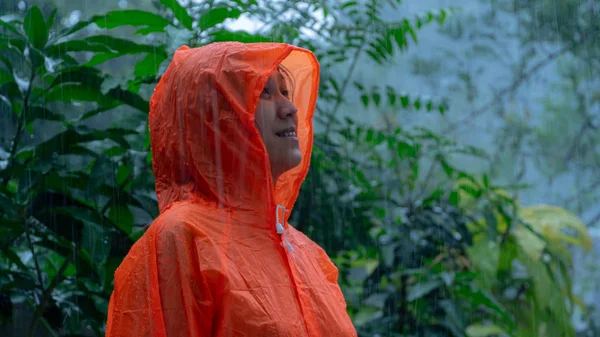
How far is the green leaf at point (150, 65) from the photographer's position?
98.0 inches

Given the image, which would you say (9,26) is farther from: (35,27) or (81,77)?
(81,77)

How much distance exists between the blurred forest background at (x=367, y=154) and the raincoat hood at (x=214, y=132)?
2.26 feet

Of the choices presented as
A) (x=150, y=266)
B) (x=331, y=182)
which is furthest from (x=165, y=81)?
(x=331, y=182)

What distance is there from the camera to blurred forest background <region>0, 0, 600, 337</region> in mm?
2477

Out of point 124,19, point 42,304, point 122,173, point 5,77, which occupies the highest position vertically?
point 124,19

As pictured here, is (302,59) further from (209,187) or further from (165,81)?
(209,187)

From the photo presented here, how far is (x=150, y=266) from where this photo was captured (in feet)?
4.95

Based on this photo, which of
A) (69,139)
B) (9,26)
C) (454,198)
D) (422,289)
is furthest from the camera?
(454,198)

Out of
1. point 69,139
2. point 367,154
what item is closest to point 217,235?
point 69,139

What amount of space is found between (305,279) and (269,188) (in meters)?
0.23

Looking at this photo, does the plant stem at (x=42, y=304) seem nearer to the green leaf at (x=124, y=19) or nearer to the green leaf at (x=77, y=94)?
the green leaf at (x=77, y=94)

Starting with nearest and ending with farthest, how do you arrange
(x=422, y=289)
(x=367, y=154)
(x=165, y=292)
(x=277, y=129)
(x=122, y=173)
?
1. (x=165, y=292)
2. (x=277, y=129)
3. (x=122, y=173)
4. (x=422, y=289)
5. (x=367, y=154)

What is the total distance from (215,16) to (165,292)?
4.25ft

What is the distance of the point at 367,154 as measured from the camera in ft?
14.9
